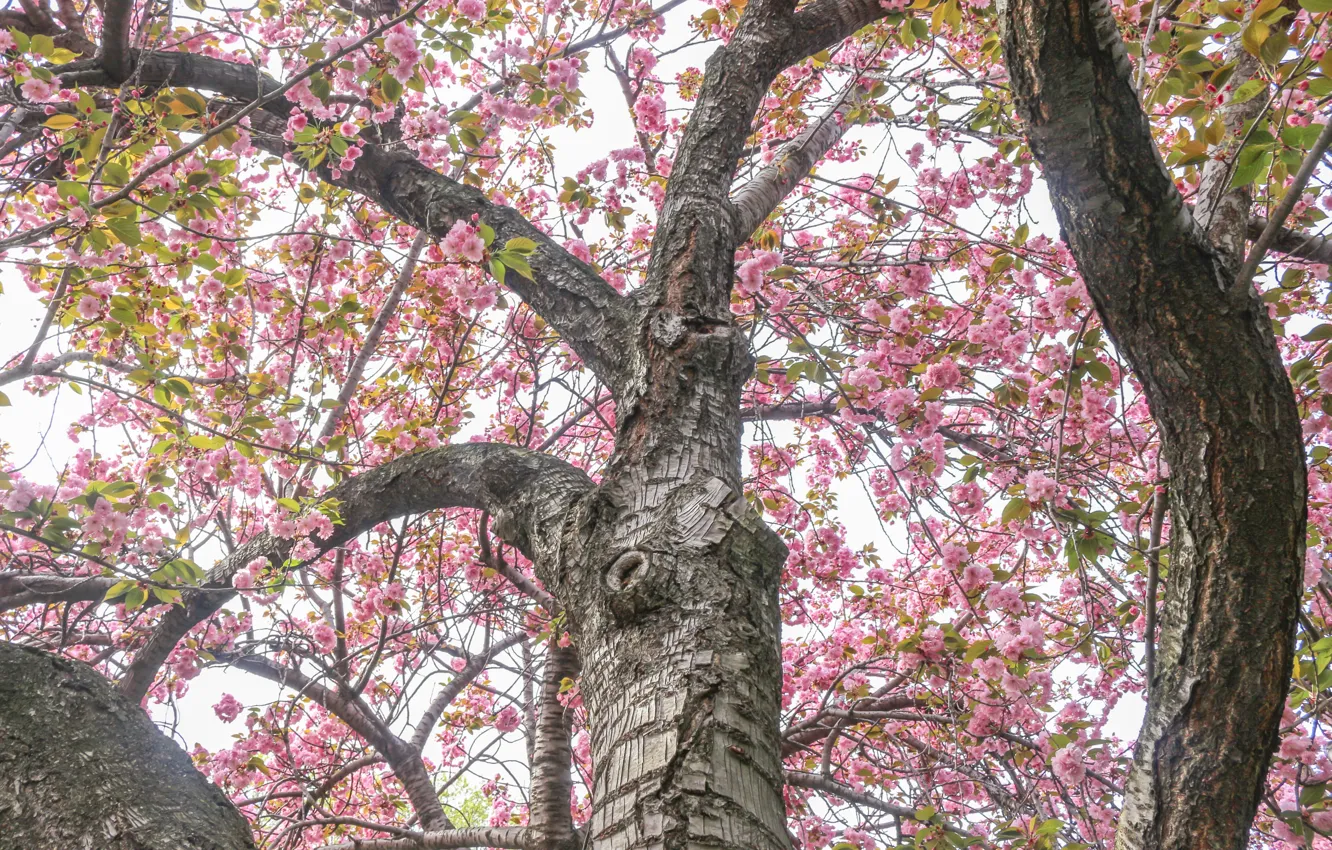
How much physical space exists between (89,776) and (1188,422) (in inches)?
77.4

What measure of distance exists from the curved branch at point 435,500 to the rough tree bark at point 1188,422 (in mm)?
1255

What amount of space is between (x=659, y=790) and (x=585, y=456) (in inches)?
166

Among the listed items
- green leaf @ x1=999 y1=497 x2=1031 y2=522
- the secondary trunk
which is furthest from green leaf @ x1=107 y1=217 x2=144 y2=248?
green leaf @ x1=999 y1=497 x2=1031 y2=522

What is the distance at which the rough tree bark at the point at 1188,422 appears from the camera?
1.35 meters

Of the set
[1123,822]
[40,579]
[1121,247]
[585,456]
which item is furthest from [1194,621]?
[585,456]

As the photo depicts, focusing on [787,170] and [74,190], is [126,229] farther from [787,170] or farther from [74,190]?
[787,170]

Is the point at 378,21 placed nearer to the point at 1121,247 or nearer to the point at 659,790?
the point at 1121,247

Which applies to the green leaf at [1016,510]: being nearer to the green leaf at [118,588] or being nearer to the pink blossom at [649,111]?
the green leaf at [118,588]

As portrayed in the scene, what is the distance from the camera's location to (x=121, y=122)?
8.70 feet

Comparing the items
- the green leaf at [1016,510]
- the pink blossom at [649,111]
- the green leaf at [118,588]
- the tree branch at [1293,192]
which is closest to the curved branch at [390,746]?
the green leaf at [118,588]

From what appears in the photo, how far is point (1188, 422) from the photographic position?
145 centimetres

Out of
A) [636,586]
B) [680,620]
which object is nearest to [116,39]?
[636,586]

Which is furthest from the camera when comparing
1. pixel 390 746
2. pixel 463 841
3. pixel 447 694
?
pixel 447 694

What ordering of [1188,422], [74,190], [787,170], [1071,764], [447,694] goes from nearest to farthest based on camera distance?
[1188,422]
[74,190]
[1071,764]
[787,170]
[447,694]
